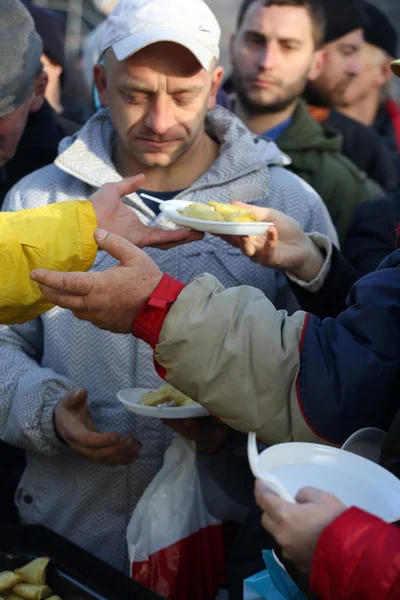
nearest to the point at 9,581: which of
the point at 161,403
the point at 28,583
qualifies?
the point at 28,583

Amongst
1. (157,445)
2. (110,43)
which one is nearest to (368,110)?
(110,43)

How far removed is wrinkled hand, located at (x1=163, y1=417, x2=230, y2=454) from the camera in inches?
96.5

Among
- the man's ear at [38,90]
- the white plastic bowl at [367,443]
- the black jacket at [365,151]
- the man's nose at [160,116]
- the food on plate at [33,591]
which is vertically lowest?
the black jacket at [365,151]

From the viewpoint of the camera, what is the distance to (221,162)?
283cm

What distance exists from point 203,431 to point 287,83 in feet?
7.08

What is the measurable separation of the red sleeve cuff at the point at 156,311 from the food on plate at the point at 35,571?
77 cm

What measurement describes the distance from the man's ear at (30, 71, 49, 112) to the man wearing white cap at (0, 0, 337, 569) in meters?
0.62

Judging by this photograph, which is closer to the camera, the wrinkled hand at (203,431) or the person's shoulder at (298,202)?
the wrinkled hand at (203,431)

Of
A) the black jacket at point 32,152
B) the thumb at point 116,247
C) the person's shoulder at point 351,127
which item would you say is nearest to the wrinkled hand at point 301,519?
the thumb at point 116,247

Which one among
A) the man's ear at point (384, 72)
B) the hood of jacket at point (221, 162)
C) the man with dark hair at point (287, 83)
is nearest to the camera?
the hood of jacket at point (221, 162)

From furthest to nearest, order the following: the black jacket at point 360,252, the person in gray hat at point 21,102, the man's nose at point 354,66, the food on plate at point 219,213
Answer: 1. the man's nose at point 354,66
2. the person in gray hat at point 21,102
3. the black jacket at point 360,252
4. the food on plate at point 219,213

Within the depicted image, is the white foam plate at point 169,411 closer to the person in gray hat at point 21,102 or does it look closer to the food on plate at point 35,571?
the food on plate at point 35,571

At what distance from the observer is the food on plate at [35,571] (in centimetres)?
222

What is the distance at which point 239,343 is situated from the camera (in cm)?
182
